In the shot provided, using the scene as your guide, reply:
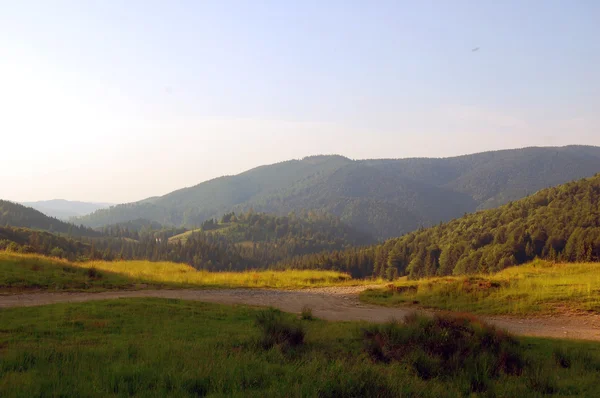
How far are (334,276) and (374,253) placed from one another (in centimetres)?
10158

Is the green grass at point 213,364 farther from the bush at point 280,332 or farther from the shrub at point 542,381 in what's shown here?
the bush at point 280,332

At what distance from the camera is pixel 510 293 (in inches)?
671

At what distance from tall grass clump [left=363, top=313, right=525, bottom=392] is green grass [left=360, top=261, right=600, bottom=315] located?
6793 mm

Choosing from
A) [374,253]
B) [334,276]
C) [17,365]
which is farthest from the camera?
[374,253]

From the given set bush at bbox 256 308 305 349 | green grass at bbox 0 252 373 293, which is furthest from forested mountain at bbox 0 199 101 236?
bush at bbox 256 308 305 349

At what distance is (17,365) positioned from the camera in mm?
6891

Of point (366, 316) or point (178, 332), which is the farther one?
point (366, 316)

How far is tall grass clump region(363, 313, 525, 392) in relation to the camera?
8055 millimetres

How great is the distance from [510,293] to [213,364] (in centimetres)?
1403

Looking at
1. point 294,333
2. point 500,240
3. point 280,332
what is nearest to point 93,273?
point 280,332

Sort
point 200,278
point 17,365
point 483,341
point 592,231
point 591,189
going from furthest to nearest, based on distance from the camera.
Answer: point 591,189 → point 592,231 → point 200,278 → point 483,341 → point 17,365

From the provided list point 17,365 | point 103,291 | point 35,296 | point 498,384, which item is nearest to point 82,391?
point 17,365

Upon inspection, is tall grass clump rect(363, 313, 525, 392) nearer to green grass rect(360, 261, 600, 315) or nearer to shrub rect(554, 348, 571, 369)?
shrub rect(554, 348, 571, 369)

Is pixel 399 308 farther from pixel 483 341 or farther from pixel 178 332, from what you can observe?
pixel 178 332
